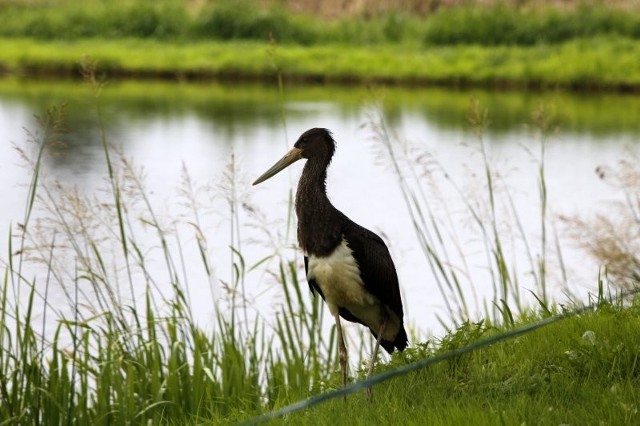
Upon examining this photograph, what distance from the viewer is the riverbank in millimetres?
25375

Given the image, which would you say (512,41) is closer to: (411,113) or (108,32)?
(411,113)

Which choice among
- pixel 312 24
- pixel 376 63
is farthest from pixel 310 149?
pixel 312 24

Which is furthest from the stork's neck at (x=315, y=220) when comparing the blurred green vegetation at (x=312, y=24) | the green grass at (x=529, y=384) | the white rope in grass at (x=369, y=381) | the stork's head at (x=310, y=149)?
the blurred green vegetation at (x=312, y=24)

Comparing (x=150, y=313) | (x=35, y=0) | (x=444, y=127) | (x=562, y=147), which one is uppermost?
(x=35, y=0)

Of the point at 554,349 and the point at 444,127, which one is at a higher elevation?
the point at 444,127

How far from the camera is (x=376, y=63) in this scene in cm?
2686

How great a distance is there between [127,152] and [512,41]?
43.8 feet

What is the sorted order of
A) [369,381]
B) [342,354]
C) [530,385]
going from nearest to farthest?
1. [369,381]
2. [530,385]
3. [342,354]

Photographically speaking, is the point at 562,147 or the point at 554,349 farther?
the point at 562,147

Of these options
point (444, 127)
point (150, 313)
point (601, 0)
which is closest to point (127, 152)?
point (444, 127)

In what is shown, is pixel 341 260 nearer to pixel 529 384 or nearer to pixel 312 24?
pixel 529 384

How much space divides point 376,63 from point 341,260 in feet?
70.5

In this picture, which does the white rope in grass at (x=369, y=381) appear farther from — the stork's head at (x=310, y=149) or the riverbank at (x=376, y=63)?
the riverbank at (x=376, y=63)

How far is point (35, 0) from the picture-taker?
3247 centimetres
